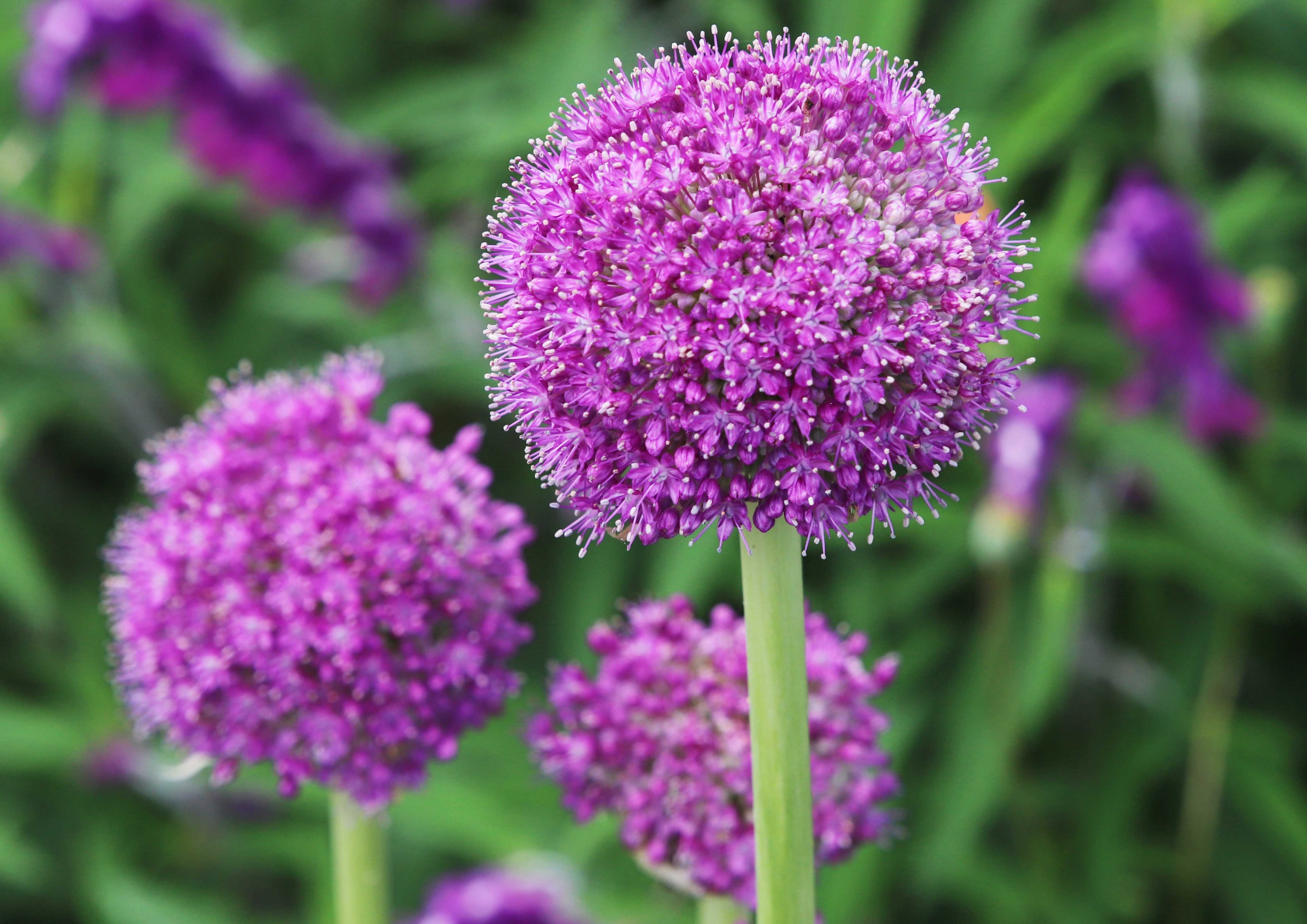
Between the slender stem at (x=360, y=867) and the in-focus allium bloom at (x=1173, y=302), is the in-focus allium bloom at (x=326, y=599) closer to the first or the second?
the slender stem at (x=360, y=867)

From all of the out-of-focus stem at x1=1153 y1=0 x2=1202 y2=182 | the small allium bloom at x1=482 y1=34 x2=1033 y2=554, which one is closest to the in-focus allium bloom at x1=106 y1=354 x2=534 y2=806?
the small allium bloom at x1=482 y1=34 x2=1033 y2=554

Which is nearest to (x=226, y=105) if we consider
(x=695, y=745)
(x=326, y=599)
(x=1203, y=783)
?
(x=326, y=599)

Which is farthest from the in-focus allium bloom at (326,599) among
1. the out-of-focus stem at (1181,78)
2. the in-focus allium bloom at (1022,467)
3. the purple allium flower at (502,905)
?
the out-of-focus stem at (1181,78)

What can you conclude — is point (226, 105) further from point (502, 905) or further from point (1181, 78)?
point (1181, 78)

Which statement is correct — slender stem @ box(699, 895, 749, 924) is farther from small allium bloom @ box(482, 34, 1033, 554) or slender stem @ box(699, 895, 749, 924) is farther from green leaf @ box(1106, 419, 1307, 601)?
green leaf @ box(1106, 419, 1307, 601)

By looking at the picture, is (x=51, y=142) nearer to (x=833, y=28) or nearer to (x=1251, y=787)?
(x=833, y=28)

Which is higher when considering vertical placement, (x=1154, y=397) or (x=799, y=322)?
(x=1154, y=397)

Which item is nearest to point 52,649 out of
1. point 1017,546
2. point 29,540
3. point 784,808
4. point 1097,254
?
point 29,540

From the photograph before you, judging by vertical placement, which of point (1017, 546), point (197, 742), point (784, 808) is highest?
point (1017, 546)
